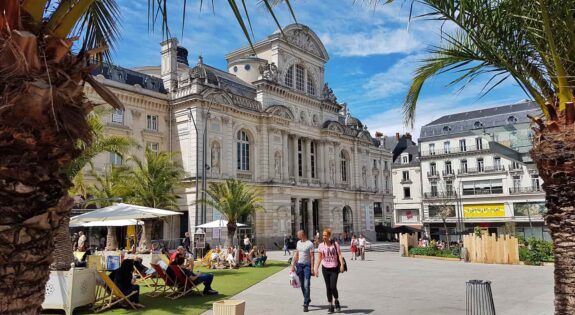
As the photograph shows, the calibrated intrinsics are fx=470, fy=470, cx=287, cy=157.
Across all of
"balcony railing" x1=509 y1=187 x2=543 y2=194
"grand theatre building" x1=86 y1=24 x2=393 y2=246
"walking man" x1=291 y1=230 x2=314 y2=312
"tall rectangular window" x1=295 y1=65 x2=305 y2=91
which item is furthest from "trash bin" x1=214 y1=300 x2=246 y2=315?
"balcony railing" x1=509 y1=187 x2=543 y2=194

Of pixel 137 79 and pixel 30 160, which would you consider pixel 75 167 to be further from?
pixel 137 79

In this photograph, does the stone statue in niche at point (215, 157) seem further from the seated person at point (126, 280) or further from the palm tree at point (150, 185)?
the seated person at point (126, 280)

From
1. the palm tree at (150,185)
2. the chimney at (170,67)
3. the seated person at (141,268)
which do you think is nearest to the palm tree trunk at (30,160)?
the seated person at (141,268)

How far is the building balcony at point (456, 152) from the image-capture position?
54719 millimetres

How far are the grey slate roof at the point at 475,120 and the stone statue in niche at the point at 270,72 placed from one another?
26.1 m

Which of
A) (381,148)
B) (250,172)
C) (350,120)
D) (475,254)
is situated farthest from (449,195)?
(475,254)

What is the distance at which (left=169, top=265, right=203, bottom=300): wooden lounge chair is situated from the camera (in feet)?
37.7

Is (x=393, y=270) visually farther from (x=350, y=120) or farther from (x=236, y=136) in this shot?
(x=350, y=120)

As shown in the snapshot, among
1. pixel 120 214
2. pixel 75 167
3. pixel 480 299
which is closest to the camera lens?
pixel 480 299

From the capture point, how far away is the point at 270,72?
40281mm

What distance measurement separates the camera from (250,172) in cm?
3828

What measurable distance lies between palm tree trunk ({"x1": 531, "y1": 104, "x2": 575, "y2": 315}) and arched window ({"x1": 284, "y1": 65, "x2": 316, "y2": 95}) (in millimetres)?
38019

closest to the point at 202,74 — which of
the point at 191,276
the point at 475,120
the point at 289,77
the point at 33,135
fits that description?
the point at 289,77

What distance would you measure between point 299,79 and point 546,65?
131ft
